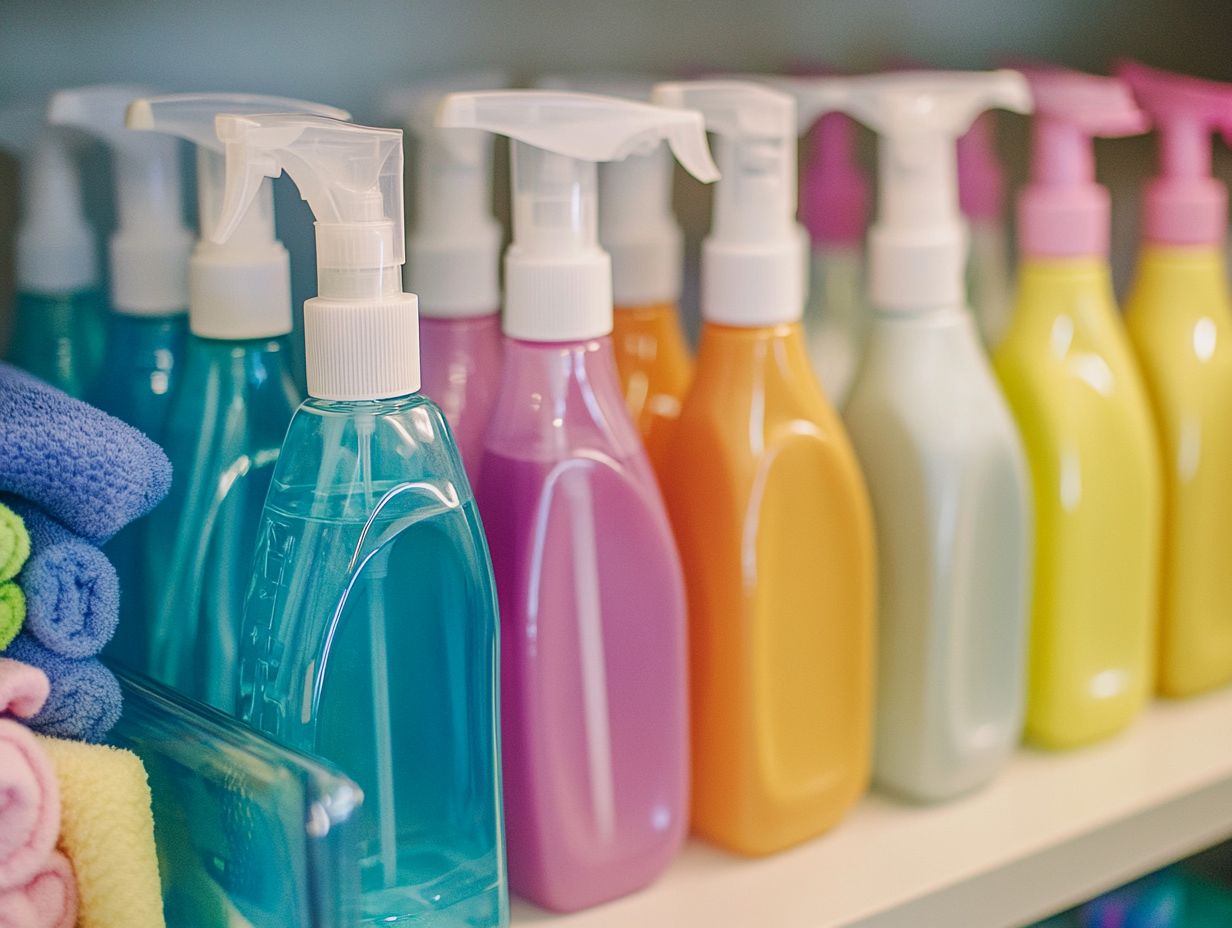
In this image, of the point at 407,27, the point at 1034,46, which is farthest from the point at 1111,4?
the point at 407,27

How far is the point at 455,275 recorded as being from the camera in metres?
0.50

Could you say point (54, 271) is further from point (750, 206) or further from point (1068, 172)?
point (1068, 172)

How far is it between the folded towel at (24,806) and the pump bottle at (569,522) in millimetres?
146

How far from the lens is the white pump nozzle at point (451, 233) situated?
49 centimetres

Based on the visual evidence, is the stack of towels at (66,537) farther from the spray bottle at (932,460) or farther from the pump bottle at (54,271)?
the spray bottle at (932,460)

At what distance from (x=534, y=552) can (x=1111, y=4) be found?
518 millimetres

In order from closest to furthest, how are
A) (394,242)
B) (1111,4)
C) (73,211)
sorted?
1. (394,242)
2. (73,211)
3. (1111,4)

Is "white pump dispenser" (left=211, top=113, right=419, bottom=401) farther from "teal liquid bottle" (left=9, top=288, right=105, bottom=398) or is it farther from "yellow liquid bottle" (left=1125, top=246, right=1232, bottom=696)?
"yellow liquid bottle" (left=1125, top=246, right=1232, bottom=696)

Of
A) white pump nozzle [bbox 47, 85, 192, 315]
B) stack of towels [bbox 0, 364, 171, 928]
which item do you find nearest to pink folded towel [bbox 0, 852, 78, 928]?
stack of towels [bbox 0, 364, 171, 928]

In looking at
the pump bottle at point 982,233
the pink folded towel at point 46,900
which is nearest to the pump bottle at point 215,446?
the pink folded towel at point 46,900

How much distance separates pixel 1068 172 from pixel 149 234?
36 centimetres

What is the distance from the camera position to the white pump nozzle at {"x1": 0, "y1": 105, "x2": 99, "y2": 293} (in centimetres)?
48

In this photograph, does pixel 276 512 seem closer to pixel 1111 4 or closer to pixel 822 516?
pixel 822 516

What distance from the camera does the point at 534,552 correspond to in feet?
1.42
